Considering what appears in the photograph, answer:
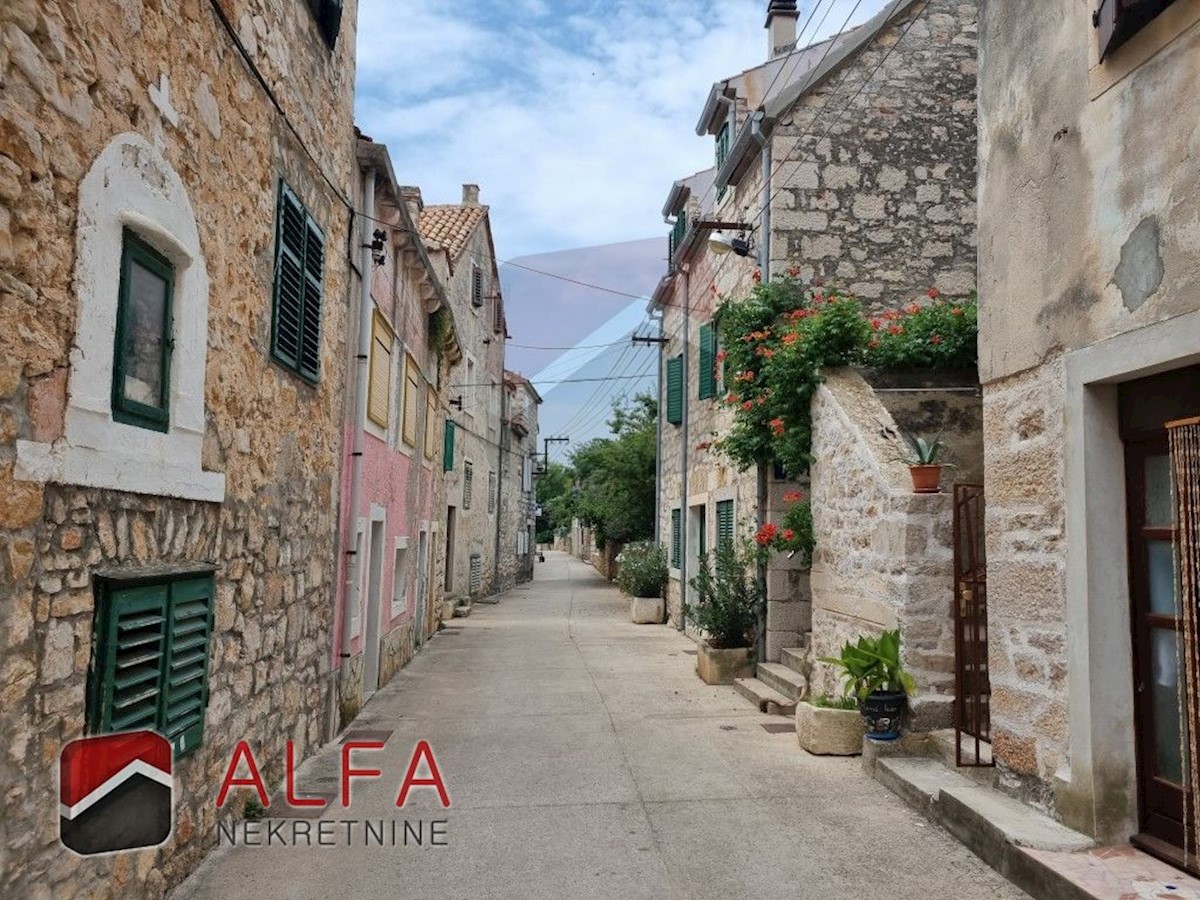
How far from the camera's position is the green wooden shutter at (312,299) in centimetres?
635

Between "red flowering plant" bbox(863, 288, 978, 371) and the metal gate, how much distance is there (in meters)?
2.25

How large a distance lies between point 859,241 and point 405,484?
661cm

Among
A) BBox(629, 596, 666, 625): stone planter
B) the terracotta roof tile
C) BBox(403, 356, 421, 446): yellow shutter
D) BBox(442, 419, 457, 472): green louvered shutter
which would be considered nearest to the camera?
BBox(403, 356, 421, 446): yellow shutter

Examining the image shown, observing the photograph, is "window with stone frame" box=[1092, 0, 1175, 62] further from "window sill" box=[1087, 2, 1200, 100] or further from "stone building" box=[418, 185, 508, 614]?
"stone building" box=[418, 185, 508, 614]

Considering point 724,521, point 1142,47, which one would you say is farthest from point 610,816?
point 724,521

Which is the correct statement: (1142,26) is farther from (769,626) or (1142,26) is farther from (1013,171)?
(769,626)

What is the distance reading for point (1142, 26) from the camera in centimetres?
387

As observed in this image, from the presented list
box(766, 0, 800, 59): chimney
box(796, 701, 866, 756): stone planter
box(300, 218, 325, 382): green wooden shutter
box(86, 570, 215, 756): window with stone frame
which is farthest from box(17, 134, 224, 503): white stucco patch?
box(766, 0, 800, 59): chimney

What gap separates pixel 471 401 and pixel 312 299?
16.0 meters

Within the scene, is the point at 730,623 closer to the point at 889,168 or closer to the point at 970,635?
the point at 970,635

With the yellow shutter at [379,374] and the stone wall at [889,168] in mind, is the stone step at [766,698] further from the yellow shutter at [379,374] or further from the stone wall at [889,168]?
the yellow shutter at [379,374]

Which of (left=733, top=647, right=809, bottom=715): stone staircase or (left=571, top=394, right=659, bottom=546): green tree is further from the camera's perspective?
(left=571, top=394, right=659, bottom=546): green tree

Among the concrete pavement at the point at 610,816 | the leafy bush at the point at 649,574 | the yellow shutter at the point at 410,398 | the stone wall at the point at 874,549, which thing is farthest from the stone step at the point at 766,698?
the leafy bush at the point at 649,574

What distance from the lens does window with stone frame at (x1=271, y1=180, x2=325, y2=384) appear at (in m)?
5.74
